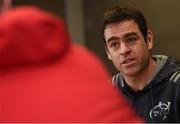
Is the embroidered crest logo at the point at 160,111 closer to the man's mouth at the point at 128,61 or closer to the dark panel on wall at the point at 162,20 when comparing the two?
the man's mouth at the point at 128,61

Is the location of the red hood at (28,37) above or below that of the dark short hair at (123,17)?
below

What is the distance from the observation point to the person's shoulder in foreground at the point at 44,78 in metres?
0.64

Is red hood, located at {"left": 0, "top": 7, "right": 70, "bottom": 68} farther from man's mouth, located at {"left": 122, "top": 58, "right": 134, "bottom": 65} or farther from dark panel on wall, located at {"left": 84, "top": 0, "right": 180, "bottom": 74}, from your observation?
dark panel on wall, located at {"left": 84, "top": 0, "right": 180, "bottom": 74}

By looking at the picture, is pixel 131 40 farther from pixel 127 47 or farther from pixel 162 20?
pixel 162 20

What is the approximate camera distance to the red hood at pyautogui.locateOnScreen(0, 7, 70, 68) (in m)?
0.63

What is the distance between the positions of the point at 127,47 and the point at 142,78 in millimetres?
175

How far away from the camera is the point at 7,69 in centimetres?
66

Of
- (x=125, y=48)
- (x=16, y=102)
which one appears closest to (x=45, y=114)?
(x=16, y=102)

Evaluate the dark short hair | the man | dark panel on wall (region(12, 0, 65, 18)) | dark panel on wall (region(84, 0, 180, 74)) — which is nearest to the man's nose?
the man

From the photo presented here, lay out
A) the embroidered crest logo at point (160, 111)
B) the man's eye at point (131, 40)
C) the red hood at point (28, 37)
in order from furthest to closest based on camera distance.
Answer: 1. the man's eye at point (131, 40)
2. the embroidered crest logo at point (160, 111)
3. the red hood at point (28, 37)

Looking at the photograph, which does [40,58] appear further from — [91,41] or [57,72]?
[91,41]

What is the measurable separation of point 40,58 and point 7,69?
56 mm

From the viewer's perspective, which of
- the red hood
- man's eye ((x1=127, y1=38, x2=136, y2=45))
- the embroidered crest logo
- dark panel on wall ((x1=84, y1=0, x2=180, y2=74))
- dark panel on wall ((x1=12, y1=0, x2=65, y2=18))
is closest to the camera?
the red hood

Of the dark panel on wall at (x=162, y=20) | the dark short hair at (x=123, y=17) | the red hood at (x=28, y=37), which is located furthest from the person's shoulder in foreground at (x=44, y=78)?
the dark panel on wall at (x=162, y=20)
